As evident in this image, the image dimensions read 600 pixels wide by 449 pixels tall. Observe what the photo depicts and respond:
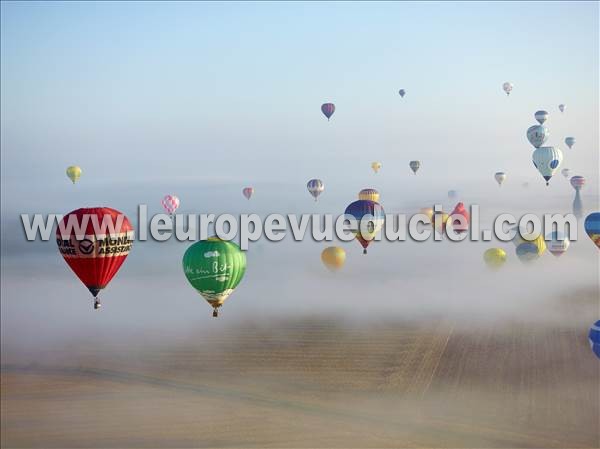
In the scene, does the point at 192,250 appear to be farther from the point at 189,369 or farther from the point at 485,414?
the point at 485,414

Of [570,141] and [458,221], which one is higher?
[570,141]

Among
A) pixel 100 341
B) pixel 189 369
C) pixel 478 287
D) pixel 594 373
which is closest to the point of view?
pixel 594 373

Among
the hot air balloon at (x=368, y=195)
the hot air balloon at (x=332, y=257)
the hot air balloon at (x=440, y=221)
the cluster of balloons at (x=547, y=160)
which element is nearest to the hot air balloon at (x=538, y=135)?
the cluster of balloons at (x=547, y=160)

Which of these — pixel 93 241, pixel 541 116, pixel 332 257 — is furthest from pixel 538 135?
pixel 93 241

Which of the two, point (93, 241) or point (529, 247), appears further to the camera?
point (529, 247)

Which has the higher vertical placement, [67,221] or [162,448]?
[67,221]

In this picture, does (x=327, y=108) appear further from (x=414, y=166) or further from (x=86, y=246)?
(x=86, y=246)

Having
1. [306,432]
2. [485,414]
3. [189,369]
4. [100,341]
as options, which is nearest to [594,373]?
[485,414]

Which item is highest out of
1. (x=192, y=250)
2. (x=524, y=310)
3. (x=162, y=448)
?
(x=192, y=250)

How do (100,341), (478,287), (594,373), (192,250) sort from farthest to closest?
(478,287), (100,341), (594,373), (192,250)
